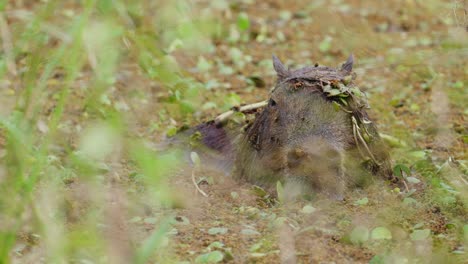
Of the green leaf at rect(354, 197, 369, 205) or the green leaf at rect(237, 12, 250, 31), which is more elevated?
the green leaf at rect(354, 197, 369, 205)

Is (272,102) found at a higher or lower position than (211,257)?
higher

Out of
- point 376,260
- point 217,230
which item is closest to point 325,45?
point 217,230

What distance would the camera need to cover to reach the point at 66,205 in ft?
11.0

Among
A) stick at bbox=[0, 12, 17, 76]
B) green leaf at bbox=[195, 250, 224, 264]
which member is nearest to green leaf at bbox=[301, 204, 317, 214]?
green leaf at bbox=[195, 250, 224, 264]

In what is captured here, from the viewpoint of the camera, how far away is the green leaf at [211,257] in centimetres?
290

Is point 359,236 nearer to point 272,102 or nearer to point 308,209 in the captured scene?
point 308,209

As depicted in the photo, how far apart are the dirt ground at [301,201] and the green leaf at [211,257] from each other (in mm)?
15

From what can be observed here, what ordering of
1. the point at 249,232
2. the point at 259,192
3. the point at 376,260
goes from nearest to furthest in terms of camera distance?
the point at 376,260
the point at 249,232
the point at 259,192

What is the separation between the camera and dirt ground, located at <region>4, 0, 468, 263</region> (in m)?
2.99

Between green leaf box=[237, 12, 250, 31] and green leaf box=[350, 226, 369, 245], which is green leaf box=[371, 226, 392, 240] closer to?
green leaf box=[350, 226, 369, 245]

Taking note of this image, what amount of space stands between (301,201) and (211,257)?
74 cm

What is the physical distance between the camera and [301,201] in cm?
351

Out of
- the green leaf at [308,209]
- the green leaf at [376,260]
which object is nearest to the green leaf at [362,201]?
the green leaf at [308,209]

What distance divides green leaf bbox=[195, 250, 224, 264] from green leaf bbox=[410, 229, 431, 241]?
782mm
